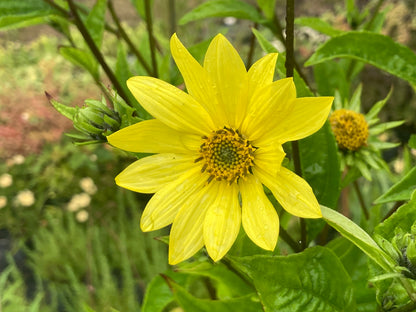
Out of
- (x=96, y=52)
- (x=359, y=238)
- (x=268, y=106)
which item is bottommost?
(x=359, y=238)

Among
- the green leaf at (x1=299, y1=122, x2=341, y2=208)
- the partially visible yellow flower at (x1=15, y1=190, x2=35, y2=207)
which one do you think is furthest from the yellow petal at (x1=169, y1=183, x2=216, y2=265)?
the partially visible yellow flower at (x1=15, y1=190, x2=35, y2=207)

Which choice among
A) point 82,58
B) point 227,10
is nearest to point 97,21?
point 82,58

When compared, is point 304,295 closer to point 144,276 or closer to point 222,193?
point 222,193

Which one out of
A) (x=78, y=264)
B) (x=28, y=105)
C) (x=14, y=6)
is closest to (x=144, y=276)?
(x=78, y=264)

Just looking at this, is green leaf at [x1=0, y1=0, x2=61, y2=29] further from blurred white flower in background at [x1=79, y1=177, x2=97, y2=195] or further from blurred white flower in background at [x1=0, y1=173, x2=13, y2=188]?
blurred white flower in background at [x1=0, y1=173, x2=13, y2=188]

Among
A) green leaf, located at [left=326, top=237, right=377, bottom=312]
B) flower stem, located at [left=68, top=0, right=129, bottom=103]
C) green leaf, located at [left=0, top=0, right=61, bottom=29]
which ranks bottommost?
green leaf, located at [left=326, top=237, right=377, bottom=312]

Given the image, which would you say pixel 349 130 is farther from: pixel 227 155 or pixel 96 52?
pixel 96 52
